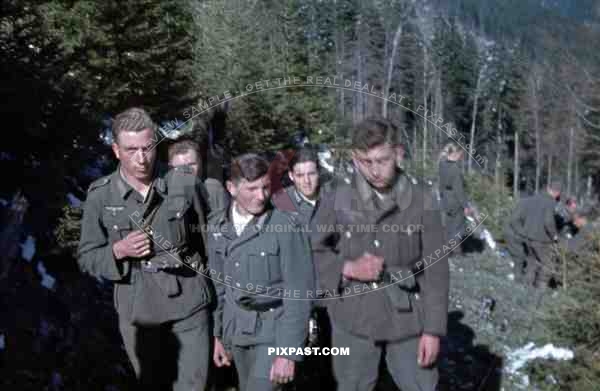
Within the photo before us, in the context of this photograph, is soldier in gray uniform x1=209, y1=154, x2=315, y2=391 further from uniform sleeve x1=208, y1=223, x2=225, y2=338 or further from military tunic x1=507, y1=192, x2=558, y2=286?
military tunic x1=507, y1=192, x2=558, y2=286

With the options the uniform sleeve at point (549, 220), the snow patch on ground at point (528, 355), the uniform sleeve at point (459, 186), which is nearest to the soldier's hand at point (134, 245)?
the uniform sleeve at point (459, 186)

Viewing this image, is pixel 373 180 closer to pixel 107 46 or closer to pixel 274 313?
pixel 274 313

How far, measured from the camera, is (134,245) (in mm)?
2904

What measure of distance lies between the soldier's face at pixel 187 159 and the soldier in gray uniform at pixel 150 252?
0.50m

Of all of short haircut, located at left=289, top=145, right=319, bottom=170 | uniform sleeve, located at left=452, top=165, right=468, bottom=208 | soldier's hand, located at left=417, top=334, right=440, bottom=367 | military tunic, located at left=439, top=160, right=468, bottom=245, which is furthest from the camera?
uniform sleeve, located at left=452, top=165, right=468, bottom=208

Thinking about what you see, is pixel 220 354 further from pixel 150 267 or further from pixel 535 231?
pixel 535 231

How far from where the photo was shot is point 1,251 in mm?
4262

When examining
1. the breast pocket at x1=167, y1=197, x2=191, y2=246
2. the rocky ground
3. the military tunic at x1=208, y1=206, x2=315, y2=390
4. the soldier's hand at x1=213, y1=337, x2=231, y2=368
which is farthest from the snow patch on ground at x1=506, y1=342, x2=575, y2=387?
the breast pocket at x1=167, y1=197, x2=191, y2=246

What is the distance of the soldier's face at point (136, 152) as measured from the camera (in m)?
3.00

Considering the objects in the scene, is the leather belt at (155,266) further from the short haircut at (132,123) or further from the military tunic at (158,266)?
the short haircut at (132,123)

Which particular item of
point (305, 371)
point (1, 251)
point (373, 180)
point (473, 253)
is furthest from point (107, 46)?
point (473, 253)

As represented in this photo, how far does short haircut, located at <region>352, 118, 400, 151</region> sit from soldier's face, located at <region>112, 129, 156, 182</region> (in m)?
1.05

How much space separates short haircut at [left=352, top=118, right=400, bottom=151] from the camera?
2971 millimetres

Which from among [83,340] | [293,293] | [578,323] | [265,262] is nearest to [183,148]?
[265,262]
